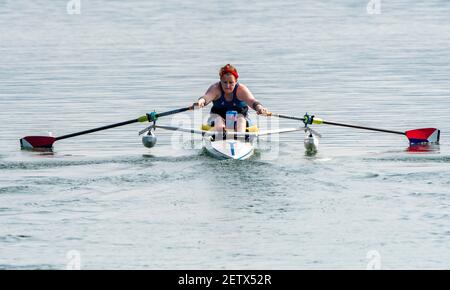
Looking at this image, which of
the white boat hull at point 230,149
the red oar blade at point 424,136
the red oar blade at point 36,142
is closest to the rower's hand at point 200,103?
the white boat hull at point 230,149

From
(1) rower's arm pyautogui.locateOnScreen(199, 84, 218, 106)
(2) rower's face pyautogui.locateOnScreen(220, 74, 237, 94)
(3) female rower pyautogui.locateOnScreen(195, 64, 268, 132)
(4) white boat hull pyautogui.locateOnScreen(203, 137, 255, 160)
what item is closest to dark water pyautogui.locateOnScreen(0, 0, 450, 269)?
(4) white boat hull pyautogui.locateOnScreen(203, 137, 255, 160)

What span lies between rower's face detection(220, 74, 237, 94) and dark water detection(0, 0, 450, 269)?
173 centimetres

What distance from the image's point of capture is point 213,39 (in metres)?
58.8

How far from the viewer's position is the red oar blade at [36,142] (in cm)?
2730

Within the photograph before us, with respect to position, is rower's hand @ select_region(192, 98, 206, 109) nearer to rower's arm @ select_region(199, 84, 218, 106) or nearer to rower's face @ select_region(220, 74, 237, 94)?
rower's arm @ select_region(199, 84, 218, 106)

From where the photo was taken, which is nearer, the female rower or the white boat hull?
the white boat hull

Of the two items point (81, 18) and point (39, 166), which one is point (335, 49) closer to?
point (81, 18)

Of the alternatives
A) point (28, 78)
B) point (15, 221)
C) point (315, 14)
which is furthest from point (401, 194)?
point (315, 14)

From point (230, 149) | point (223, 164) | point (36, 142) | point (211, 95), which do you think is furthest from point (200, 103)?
point (36, 142)

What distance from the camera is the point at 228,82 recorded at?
84.8 ft

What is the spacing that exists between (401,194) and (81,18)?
53.7 metres

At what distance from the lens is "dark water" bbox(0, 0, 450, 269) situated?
17.0 meters

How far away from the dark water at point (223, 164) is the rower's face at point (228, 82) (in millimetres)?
1730

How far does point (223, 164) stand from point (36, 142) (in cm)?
673
